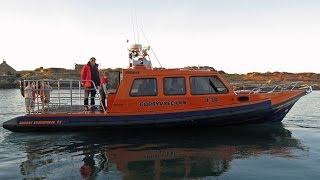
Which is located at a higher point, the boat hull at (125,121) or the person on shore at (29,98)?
the person on shore at (29,98)

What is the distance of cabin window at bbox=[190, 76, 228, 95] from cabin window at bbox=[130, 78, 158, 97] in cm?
107

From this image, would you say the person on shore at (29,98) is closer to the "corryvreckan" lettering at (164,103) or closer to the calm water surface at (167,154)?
the calm water surface at (167,154)

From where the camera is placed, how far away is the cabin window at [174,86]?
10406 millimetres

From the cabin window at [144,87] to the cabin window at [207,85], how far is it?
107 centimetres

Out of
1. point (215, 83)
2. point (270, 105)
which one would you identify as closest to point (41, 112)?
point (215, 83)

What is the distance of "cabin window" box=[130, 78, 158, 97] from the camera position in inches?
408

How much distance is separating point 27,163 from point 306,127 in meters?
8.82

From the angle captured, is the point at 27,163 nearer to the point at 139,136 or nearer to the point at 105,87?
the point at 139,136

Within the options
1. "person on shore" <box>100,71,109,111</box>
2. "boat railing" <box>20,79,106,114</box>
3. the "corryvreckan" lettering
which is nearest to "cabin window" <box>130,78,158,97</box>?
the "corryvreckan" lettering

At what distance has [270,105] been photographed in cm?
1068

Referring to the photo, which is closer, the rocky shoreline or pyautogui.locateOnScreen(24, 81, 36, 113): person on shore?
pyautogui.locateOnScreen(24, 81, 36, 113): person on shore

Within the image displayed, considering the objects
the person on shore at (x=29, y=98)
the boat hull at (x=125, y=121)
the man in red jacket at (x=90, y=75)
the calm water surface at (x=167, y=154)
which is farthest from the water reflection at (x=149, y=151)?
the man in red jacket at (x=90, y=75)

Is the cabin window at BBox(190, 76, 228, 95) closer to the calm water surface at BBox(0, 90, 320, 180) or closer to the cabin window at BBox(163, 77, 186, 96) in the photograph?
the cabin window at BBox(163, 77, 186, 96)

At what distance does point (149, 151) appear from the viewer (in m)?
8.45
